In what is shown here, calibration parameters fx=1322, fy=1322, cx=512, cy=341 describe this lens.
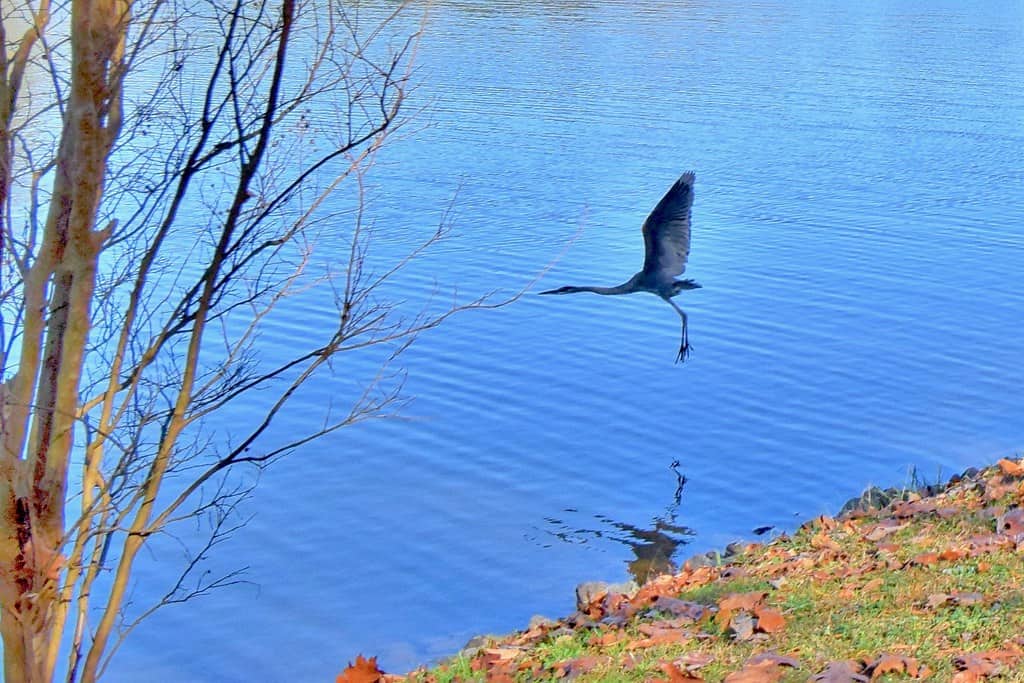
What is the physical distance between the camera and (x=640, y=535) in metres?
10.5

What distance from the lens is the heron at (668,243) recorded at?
10430mm

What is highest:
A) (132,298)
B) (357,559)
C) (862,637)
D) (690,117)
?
Answer: (690,117)

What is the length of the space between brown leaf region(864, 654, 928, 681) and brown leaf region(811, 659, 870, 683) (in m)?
0.04

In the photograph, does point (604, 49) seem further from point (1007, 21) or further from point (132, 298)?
point (132, 298)

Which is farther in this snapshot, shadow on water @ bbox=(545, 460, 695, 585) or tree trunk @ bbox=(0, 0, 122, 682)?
shadow on water @ bbox=(545, 460, 695, 585)

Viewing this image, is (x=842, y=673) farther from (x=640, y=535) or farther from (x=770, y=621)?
(x=640, y=535)

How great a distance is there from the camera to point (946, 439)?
12.2m

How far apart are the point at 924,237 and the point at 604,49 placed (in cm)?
1594

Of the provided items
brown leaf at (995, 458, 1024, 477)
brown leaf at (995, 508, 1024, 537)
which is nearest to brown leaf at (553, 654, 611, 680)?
brown leaf at (995, 508, 1024, 537)

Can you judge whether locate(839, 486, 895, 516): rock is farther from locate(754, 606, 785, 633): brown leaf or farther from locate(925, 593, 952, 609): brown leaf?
locate(754, 606, 785, 633): brown leaf

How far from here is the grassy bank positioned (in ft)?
15.7

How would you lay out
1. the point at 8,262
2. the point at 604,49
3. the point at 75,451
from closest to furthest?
the point at 8,262, the point at 75,451, the point at 604,49

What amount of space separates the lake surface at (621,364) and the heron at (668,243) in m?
1.85

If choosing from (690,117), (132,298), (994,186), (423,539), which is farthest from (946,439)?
(690,117)
